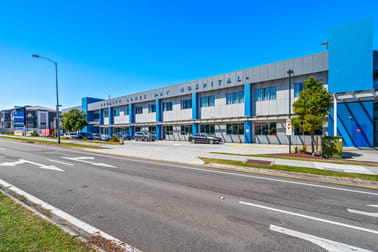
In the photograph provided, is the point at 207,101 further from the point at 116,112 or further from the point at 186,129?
the point at 116,112

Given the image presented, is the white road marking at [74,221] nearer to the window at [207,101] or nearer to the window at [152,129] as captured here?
the window at [207,101]

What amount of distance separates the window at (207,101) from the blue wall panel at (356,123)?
658 inches

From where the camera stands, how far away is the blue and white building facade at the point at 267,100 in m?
18.3

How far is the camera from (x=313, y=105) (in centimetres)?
1404

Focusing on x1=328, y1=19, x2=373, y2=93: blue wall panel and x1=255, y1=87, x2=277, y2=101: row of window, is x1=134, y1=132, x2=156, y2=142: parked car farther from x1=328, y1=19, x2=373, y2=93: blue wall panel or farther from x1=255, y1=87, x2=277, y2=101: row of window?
x1=328, y1=19, x2=373, y2=93: blue wall panel

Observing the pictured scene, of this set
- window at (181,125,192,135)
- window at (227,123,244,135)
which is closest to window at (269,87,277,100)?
A: window at (227,123,244,135)

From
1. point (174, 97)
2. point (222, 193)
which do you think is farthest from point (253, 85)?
point (222, 193)

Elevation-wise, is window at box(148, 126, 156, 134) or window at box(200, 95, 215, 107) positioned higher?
window at box(200, 95, 215, 107)

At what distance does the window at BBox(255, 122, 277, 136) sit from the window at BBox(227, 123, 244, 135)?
A: 2186 mm

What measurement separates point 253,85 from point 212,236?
26171 mm

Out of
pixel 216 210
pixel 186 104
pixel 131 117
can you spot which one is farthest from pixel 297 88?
pixel 131 117

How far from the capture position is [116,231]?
11.4 feet

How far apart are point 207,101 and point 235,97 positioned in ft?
16.7

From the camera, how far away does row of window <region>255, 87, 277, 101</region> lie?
24656 mm
